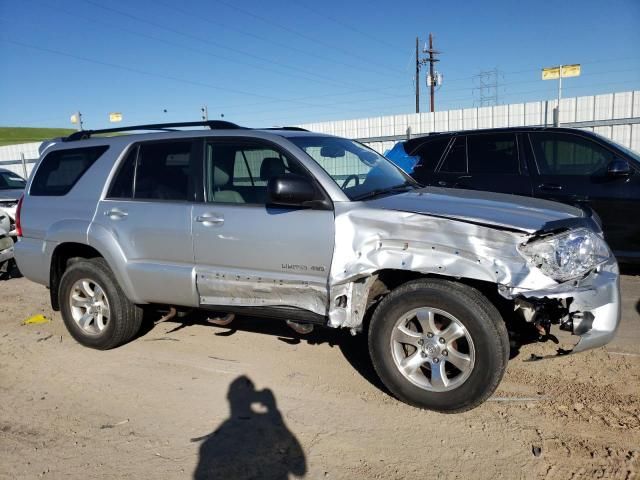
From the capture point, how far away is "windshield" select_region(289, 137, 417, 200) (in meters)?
3.83

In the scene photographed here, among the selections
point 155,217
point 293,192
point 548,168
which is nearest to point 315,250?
point 293,192

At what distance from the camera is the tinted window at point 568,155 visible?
602 cm

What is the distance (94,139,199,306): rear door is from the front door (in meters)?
0.14

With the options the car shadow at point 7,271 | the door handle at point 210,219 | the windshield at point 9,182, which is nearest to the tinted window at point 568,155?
the door handle at point 210,219

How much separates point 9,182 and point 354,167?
8.91 metres

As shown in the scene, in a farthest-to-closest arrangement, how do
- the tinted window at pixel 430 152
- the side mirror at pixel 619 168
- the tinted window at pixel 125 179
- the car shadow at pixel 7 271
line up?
1. the car shadow at pixel 7 271
2. the tinted window at pixel 430 152
3. the side mirror at pixel 619 168
4. the tinted window at pixel 125 179

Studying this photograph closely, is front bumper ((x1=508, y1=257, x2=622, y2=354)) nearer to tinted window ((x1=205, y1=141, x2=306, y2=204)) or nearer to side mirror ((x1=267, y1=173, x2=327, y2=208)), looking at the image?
side mirror ((x1=267, y1=173, x2=327, y2=208))

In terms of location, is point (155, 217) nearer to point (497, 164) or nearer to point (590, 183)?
point (497, 164)

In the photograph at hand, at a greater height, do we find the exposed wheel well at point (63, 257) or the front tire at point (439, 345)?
the exposed wheel well at point (63, 257)

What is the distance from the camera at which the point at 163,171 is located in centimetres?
432

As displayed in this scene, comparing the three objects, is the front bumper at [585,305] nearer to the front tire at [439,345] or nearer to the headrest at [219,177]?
the front tire at [439,345]

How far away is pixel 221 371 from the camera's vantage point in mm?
4148

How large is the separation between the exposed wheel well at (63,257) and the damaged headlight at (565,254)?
12.0 feet

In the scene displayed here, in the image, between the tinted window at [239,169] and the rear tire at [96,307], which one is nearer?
the tinted window at [239,169]
